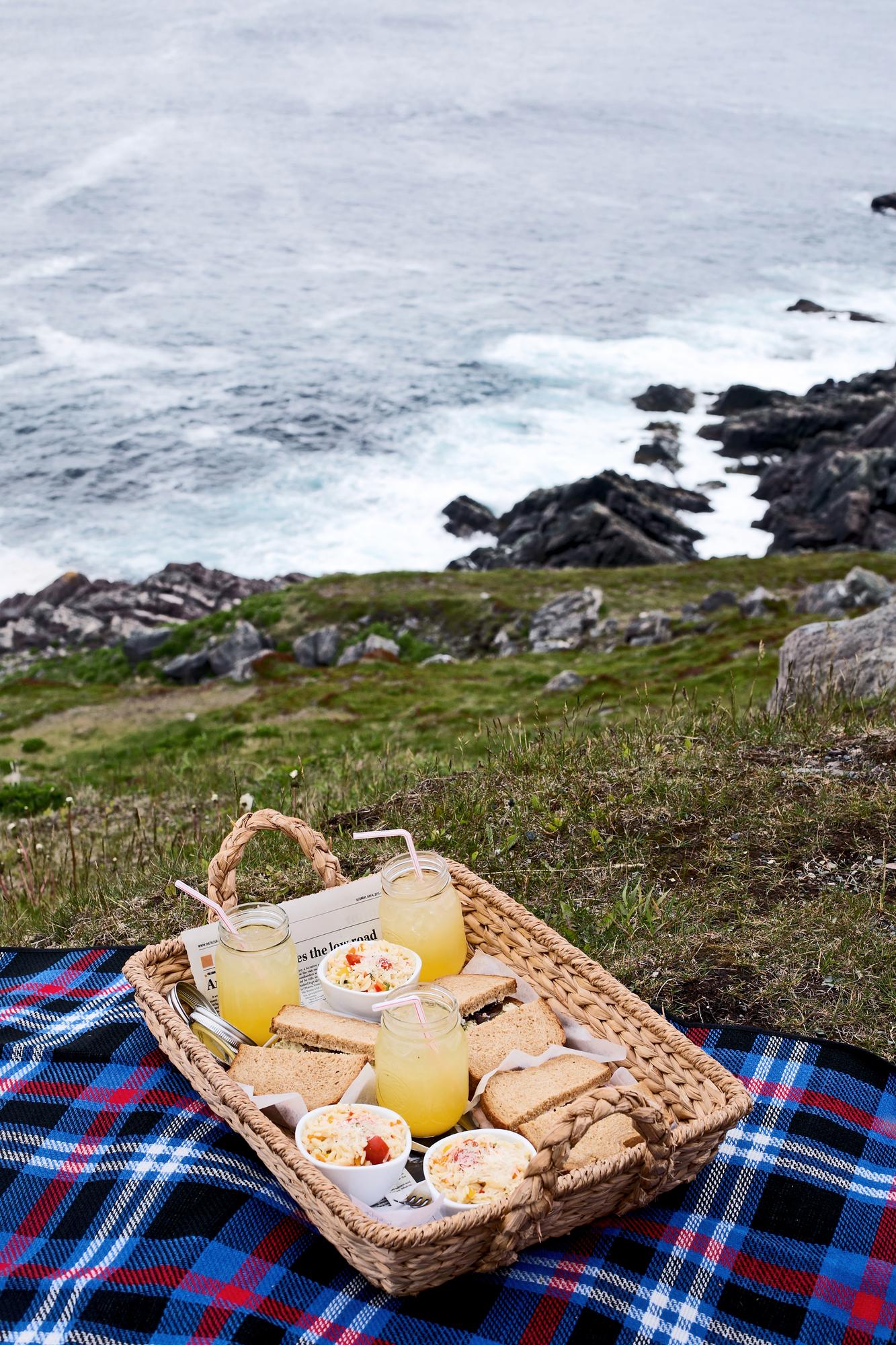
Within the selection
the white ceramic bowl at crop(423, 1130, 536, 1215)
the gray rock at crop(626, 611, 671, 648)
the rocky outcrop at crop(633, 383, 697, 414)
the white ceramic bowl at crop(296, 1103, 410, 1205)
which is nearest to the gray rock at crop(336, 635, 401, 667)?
the gray rock at crop(626, 611, 671, 648)

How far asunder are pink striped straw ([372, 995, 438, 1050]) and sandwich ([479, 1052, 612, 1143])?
1.19 feet

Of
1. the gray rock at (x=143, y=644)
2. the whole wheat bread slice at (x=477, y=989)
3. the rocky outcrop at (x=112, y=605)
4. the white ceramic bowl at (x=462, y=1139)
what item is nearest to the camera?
the white ceramic bowl at (x=462, y=1139)

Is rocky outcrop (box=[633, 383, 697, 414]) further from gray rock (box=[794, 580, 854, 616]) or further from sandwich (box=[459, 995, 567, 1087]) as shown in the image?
sandwich (box=[459, 995, 567, 1087])

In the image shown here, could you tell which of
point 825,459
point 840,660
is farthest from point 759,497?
point 840,660

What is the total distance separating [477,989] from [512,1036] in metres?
0.32

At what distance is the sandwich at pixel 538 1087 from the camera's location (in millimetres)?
3666

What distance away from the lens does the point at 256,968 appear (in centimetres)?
421

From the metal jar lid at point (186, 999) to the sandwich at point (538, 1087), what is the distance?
48.6 inches

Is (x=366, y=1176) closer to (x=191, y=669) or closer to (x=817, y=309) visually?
(x=191, y=669)

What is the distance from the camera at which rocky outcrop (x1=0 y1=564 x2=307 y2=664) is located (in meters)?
50.9

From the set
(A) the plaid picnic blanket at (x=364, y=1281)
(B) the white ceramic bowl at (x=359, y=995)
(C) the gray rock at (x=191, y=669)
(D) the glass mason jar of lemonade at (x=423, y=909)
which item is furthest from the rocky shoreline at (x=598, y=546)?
(B) the white ceramic bowl at (x=359, y=995)

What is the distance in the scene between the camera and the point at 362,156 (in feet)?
508

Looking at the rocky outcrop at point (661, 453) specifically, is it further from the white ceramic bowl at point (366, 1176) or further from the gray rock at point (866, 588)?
the white ceramic bowl at point (366, 1176)

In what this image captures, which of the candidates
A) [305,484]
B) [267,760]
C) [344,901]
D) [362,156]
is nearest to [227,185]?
[362,156]
